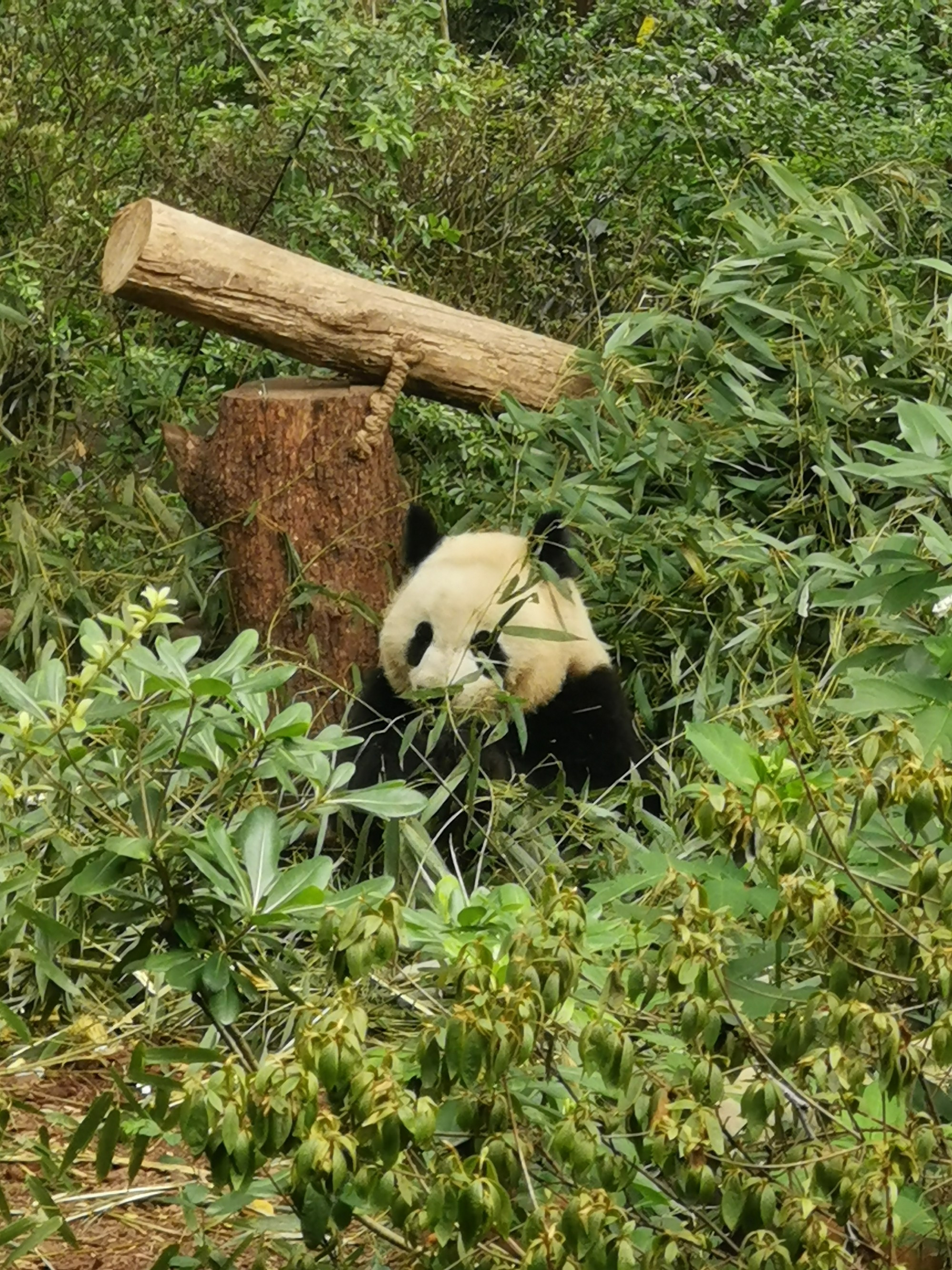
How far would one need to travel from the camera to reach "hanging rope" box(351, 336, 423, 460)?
4.29 m

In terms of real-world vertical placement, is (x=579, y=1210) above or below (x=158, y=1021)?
above

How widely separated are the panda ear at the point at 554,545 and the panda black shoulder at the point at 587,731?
0.26 metres

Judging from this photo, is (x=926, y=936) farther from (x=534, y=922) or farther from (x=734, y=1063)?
(x=534, y=922)

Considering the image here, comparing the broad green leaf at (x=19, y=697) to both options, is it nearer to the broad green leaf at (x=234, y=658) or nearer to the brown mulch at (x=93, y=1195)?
the broad green leaf at (x=234, y=658)

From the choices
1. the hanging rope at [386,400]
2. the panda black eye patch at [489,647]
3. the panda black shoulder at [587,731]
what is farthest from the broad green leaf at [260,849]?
the hanging rope at [386,400]

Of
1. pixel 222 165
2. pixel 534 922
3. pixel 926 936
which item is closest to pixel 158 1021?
pixel 534 922

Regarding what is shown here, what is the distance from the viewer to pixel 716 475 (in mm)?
4566

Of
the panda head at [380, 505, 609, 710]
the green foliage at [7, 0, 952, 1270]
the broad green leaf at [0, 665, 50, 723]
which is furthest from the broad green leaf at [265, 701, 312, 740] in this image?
the panda head at [380, 505, 609, 710]

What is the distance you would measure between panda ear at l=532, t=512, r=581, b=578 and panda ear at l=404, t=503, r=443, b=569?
26cm

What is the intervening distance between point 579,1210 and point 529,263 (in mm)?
4935

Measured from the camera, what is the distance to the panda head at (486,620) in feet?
12.1

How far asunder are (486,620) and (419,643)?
18cm

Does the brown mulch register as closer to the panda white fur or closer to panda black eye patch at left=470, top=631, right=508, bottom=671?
the panda white fur

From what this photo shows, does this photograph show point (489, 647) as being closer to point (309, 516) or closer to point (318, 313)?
point (309, 516)
